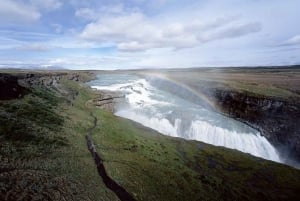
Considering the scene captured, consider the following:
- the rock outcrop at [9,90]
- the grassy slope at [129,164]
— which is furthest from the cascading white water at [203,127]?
the rock outcrop at [9,90]

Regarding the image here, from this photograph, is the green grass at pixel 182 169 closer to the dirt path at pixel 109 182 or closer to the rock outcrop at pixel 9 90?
the dirt path at pixel 109 182

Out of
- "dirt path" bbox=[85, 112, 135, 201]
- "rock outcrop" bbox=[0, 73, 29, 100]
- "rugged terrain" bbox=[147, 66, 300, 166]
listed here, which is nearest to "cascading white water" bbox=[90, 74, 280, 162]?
"rugged terrain" bbox=[147, 66, 300, 166]

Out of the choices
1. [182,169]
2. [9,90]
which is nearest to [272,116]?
[182,169]

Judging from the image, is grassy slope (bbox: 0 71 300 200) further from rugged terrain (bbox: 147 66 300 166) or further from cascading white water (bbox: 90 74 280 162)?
rugged terrain (bbox: 147 66 300 166)

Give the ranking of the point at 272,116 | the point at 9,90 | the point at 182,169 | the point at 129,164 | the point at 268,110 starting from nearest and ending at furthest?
the point at 129,164, the point at 182,169, the point at 9,90, the point at 272,116, the point at 268,110

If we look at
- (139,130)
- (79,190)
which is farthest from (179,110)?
(79,190)

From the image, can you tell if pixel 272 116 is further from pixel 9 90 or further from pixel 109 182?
pixel 9 90

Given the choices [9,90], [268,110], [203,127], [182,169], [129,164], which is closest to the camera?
[129,164]

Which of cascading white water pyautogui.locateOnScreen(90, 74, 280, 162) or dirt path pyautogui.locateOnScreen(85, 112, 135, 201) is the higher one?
dirt path pyautogui.locateOnScreen(85, 112, 135, 201)

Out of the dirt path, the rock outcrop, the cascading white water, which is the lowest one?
the cascading white water
